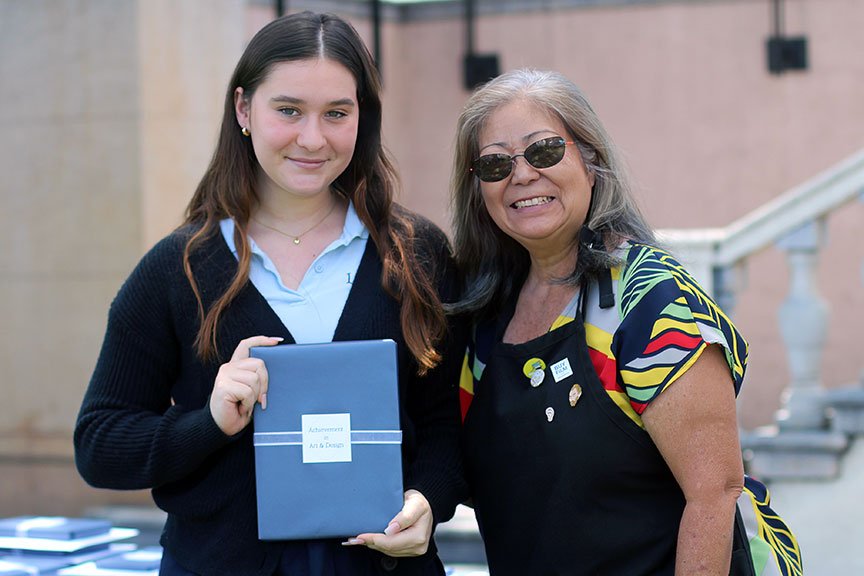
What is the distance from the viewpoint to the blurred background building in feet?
17.7

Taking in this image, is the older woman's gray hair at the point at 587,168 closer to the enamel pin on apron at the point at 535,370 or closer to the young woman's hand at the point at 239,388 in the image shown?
the enamel pin on apron at the point at 535,370

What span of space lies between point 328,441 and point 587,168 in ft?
2.52

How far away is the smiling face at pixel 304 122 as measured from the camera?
2262 millimetres

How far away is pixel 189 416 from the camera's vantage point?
2229 mm

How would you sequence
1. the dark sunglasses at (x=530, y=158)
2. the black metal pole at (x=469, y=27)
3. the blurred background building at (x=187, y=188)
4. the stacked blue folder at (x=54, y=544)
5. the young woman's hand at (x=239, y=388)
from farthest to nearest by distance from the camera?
the black metal pole at (x=469, y=27) < the blurred background building at (x=187, y=188) < the stacked blue folder at (x=54, y=544) < the dark sunglasses at (x=530, y=158) < the young woman's hand at (x=239, y=388)

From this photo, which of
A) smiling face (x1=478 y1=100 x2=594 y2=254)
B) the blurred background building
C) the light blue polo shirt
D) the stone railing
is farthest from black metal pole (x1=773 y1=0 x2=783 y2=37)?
the light blue polo shirt

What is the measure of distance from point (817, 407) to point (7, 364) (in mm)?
4041

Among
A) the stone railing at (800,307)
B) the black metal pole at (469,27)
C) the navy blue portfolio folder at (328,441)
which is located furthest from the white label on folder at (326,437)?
the black metal pole at (469,27)

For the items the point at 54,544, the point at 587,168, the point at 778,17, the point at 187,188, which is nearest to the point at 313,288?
the point at 587,168

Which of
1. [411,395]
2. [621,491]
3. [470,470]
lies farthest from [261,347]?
[621,491]

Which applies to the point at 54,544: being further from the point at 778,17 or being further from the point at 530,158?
the point at 778,17

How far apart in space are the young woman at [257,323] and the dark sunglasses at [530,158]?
235mm

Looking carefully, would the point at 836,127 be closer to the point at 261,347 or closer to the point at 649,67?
the point at 649,67

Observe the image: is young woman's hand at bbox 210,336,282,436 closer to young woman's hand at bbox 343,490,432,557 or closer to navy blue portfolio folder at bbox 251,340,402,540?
navy blue portfolio folder at bbox 251,340,402,540
